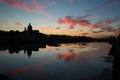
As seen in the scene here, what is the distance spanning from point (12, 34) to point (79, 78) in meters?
121

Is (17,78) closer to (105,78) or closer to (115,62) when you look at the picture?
(105,78)

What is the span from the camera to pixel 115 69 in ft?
22.3

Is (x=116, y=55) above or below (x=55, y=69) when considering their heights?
above

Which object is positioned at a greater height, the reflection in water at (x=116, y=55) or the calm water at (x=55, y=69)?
the reflection in water at (x=116, y=55)

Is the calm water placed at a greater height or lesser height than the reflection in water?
lesser

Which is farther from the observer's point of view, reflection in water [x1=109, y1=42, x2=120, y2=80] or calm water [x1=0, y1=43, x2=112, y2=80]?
calm water [x1=0, y1=43, x2=112, y2=80]

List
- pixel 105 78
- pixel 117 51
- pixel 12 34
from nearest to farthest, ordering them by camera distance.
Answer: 1. pixel 117 51
2. pixel 105 78
3. pixel 12 34

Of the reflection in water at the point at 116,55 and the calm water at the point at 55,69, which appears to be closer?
the reflection in water at the point at 116,55

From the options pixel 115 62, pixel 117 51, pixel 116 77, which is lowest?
pixel 116 77

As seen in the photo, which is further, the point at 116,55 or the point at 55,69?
the point at 55,69

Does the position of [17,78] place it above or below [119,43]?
below

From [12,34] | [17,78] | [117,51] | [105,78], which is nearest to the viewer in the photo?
[117,51]

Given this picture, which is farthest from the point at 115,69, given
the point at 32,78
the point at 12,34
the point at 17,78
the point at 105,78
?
the point at 12,34

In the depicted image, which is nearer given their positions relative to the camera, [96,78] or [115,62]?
[115,62]
